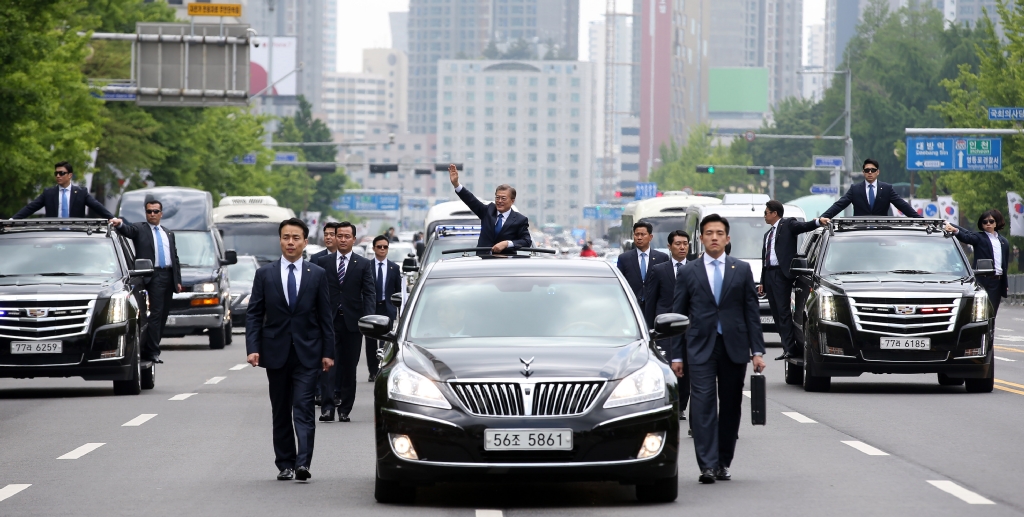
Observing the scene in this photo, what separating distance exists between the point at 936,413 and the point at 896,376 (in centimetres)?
559

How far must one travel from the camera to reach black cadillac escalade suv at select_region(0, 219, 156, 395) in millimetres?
17516

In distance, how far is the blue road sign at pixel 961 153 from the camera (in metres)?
53.3

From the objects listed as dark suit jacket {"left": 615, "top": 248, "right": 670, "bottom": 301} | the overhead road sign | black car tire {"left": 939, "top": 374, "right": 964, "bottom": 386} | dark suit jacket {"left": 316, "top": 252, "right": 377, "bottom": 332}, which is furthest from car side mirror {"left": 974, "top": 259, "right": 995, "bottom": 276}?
the overhead road sign

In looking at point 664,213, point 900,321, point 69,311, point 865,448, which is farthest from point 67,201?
point 664,213

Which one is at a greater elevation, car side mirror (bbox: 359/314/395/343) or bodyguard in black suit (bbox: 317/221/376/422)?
car side mirror (bbox: 359/314/395/343)

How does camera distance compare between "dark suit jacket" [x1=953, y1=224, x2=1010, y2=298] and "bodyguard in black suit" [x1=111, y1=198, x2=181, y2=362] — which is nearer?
"bodyguard in black suit" [x1=111, y1=198, x2=181, y2=362]

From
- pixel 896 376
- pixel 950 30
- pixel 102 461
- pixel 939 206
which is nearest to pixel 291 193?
pixel 950 30

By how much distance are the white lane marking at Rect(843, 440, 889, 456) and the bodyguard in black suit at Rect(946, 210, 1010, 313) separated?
306 inches

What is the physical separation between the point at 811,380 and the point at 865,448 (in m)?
5.59

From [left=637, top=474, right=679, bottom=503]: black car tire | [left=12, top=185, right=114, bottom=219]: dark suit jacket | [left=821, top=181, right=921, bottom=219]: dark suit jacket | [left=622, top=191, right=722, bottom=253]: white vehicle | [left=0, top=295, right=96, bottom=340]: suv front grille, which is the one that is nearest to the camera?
[left=637, top=474, right=679, bottom=503]: black car tire

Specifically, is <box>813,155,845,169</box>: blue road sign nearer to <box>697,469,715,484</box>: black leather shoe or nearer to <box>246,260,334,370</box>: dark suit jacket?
<box>697,469,715,484</box>: black leather shoe

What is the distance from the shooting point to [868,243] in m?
18.5

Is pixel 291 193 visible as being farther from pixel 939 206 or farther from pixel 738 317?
pixel 738 317

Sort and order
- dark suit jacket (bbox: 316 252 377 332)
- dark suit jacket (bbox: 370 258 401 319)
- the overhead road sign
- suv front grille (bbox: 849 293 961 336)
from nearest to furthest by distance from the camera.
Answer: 1. dark suit jacket (bbox: 316 252 377 332)
2. suv front grille (bbox: 849 293 961 336)
3. dark suit jacket (bbox: 370 258 401 319)
4. the overhead road sign
